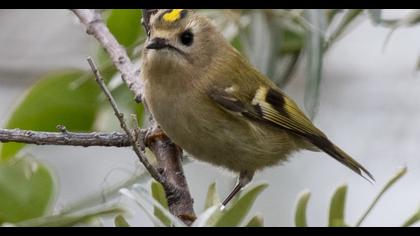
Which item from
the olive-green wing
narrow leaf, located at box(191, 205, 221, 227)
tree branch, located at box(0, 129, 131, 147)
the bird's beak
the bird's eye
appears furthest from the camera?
the olive-green wing

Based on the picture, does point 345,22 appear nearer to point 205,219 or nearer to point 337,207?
point 337,207

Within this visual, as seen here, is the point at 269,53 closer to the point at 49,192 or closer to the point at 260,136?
the point at 260,136

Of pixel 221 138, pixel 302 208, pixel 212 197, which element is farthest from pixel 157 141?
pixel 302 208

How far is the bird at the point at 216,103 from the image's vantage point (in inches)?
77.9

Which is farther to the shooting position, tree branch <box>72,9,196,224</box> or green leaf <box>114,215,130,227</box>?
tree branch <box>72,9,196,224</box>

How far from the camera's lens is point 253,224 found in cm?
130

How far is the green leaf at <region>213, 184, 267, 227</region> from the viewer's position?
4.31 feet

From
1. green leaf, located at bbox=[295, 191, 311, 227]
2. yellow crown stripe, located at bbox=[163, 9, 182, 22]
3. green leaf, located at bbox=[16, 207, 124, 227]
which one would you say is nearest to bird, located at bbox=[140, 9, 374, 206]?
yellow crown stripe, located at bbox=[163, 9, 182, 22]

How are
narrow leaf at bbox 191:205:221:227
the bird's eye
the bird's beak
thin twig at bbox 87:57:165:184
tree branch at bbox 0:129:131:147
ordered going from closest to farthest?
narrow leaf at bbox 191:205:221:227 < thin twig at bbox 87:57:165:184 < tree branch at bbox 0:129:131:147 < the bird's beak < the bird's eye

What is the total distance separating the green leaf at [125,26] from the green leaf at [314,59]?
382 millimetres

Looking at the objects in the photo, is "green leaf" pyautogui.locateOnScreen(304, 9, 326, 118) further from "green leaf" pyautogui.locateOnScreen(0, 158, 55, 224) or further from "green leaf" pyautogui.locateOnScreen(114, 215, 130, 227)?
"green leaf" pyautogui.locateOnScreen(114, 215, 130, 227)

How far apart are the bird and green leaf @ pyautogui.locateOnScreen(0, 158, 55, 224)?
11.0 inches

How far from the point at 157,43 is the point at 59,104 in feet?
1.09
